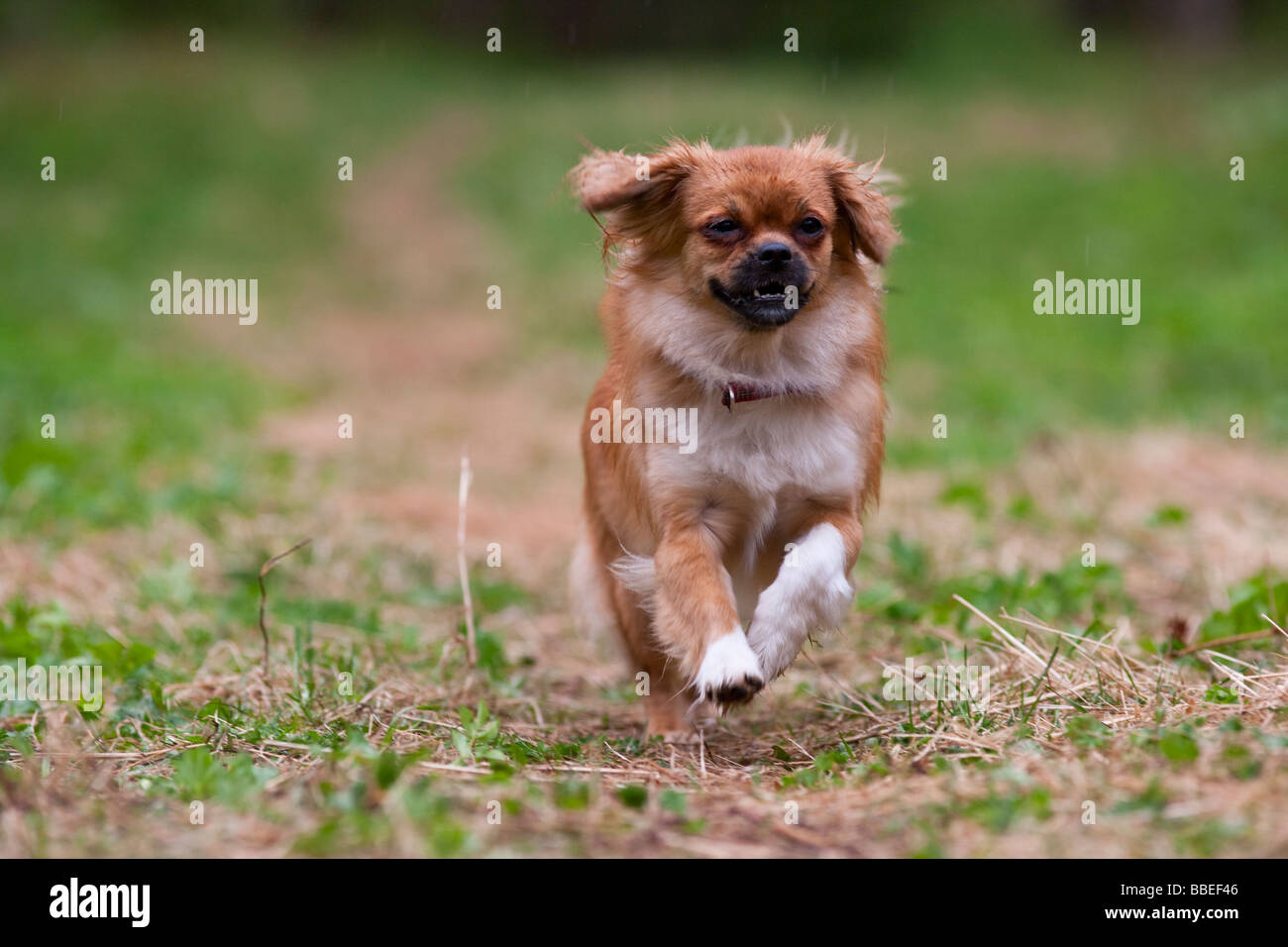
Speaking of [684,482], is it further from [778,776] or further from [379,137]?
[379,137]

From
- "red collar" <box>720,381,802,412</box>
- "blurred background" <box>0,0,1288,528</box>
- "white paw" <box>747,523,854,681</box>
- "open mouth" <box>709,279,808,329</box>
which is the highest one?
"blurred background" <box>0,0,1288,528</box>

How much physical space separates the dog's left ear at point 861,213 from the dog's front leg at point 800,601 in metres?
1.05

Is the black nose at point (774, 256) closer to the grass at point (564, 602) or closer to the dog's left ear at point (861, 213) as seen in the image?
the dog's left ear at point (861, 213)

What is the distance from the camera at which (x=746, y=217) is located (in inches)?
173

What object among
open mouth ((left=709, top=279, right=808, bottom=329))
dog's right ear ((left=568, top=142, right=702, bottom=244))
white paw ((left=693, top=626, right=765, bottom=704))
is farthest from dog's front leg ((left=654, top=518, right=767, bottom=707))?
dog's right ear ((left=568, top=142, right=702, bottom=244))

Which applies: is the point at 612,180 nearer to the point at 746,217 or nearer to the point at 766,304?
the point at 746,217

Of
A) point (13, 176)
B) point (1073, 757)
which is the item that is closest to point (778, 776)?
point (1073, 757)

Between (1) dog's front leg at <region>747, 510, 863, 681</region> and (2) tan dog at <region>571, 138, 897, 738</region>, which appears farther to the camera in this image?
(2) tan dog at <region>571, 138, 897, 738</region>

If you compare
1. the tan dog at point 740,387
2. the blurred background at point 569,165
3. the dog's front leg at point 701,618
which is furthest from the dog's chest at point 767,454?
the blurred background at point 569,165

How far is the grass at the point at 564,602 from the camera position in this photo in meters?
3.29

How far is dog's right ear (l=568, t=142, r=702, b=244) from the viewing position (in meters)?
4.59

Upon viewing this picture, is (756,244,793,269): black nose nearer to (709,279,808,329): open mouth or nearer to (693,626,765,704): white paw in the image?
(709,279,808,329): open mouth

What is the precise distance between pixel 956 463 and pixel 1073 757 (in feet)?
16.1

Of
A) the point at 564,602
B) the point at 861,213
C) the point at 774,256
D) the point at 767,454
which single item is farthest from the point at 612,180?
the point at 564,602
